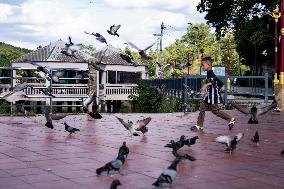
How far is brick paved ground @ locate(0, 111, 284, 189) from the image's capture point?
5184 mm

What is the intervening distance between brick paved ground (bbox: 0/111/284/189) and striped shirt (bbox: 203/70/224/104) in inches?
28.5

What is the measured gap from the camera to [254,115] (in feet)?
42.7

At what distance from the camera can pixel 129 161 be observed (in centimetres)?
661

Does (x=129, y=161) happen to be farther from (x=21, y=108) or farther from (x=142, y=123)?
(x=21, y=108)

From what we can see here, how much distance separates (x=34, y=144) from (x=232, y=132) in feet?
14.9

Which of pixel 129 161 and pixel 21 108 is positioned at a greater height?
pixel 21 108

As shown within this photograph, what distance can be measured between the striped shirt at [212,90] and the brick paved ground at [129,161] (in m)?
0.72

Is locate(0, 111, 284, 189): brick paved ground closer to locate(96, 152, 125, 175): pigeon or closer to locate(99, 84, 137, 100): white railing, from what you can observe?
locate(96, 152, 125, 175): pigeon

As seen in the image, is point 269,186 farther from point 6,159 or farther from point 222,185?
point 6,159

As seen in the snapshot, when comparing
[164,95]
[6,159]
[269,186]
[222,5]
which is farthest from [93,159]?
[222,5]

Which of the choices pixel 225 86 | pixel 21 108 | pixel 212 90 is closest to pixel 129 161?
pixel 212 90

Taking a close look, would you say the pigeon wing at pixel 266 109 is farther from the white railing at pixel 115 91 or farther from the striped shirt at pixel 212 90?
the white railing at pixel 115 91

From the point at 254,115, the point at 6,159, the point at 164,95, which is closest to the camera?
the point at 6,159

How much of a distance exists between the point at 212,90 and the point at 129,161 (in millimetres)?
4348
